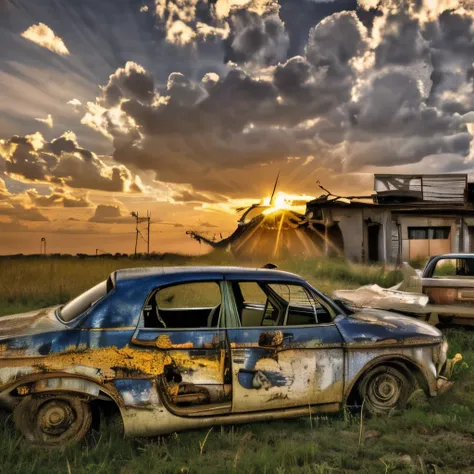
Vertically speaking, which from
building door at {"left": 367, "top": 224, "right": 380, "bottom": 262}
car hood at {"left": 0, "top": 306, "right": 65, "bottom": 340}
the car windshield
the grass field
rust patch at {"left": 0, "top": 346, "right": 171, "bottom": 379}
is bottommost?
the grass field

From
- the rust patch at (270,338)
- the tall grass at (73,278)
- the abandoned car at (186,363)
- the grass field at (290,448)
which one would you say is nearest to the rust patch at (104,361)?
the abandoned car at (186,363)

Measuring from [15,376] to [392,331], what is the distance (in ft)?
11.5

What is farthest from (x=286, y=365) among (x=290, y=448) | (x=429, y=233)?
(x=429, y=233)

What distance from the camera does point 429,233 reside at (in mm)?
27391

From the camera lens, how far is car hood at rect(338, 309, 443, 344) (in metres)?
4.87

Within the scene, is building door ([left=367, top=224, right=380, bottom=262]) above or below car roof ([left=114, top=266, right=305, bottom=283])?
above

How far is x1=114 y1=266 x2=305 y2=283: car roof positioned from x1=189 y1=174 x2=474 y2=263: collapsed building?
70.1 ft

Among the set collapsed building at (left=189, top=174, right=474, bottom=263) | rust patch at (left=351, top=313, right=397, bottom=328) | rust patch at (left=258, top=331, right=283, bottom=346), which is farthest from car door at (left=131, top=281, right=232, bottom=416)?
collapsed building at (left=189, top=174, right=474, bottom=263)

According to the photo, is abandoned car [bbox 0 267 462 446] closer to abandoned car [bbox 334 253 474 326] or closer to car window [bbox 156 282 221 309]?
abandoned car [bbox 334 253 474 326]

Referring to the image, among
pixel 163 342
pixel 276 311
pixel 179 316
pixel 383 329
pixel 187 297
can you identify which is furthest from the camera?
pixel 187 297

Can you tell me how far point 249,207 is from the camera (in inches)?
1112

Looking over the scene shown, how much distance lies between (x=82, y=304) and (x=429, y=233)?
25.7 meters

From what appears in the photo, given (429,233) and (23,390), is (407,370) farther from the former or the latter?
(429,233)

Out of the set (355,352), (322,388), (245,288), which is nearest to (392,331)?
(355,352)
